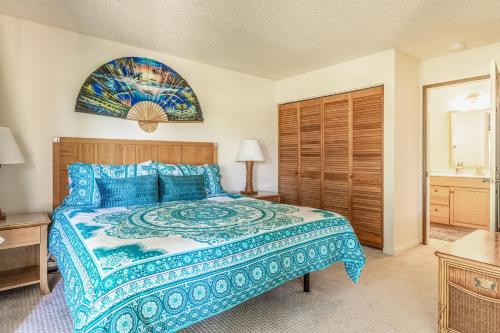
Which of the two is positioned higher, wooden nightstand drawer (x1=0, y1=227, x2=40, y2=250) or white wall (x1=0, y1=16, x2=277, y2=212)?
white wall (x1=0, y1=16, x2=277, y2=212)

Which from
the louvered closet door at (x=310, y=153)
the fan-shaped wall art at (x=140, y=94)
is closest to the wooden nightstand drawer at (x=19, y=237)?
the fan-shaped wall art at (x=140, y=94)

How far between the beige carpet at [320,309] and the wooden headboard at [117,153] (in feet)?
3.59

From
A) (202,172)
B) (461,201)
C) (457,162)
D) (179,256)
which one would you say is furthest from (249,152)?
(457,162)

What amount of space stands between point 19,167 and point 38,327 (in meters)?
1.55

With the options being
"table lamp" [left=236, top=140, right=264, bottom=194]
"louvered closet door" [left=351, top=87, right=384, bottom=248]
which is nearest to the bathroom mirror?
"louvered closet door" [left=351, top=87, right=384, bottom=248]

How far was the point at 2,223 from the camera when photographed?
7.46 feet

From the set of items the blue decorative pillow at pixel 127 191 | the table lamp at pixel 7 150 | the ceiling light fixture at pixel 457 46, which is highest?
the ceiling light fixture at pixel 457 46

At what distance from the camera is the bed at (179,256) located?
1.28 meters

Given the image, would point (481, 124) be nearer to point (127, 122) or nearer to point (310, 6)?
point (310, 6)

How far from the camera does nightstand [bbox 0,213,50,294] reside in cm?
226

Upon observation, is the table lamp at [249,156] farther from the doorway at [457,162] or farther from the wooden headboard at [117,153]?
the doorway at [457,162]

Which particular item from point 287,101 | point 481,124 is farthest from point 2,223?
point 481,124

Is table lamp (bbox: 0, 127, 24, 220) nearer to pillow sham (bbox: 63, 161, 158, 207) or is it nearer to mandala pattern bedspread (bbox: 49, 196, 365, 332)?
pillow sham (bbox: 63, 161, 158, 207)

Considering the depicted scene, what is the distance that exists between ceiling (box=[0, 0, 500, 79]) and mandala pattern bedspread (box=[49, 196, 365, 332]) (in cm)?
175
